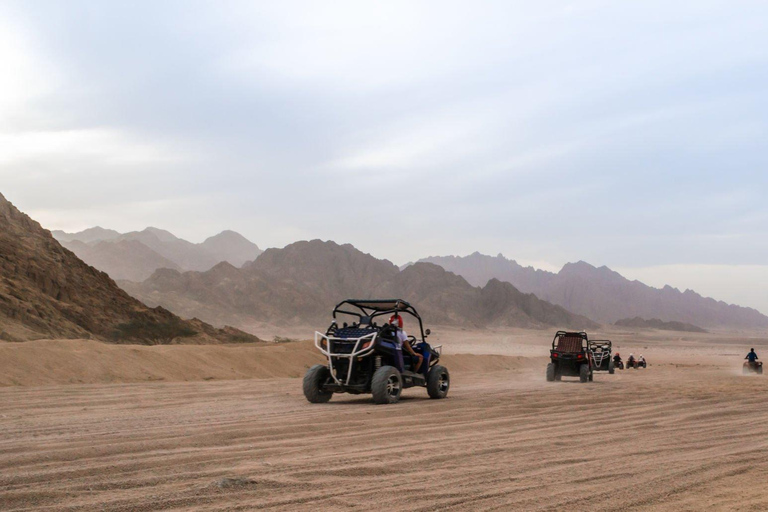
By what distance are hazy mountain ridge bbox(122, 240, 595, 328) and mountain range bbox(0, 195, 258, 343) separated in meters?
58.7

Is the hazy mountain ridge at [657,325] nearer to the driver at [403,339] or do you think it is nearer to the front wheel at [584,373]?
the front wheel at [584,373]

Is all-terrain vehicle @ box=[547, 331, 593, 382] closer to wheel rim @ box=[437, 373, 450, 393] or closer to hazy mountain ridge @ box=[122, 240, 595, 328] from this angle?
wheel rim @ box=[437, 373, 450, 393]

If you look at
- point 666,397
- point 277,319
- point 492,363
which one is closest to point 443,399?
point 666,397

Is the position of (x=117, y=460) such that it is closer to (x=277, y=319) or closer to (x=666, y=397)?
(x=666, y=397)

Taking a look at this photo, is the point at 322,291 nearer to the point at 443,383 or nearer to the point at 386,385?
the point at 443,383

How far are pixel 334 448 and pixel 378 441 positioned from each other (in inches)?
29.4

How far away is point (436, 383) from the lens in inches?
591

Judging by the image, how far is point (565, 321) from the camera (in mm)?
131250

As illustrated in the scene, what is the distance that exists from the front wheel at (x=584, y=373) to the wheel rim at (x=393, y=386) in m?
11.1

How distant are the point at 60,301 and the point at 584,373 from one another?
2654cm

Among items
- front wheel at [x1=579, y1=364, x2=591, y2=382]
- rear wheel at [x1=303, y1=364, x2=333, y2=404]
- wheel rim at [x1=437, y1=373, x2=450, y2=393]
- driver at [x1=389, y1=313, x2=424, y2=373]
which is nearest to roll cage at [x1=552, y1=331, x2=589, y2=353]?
front wheel at [x1=579, y1=364, x2=591, y2=382]

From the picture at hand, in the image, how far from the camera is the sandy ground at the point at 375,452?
5836mm

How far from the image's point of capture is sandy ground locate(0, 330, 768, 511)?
5836mm

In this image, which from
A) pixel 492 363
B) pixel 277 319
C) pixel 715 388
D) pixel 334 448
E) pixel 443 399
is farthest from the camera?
pixel 277 319
